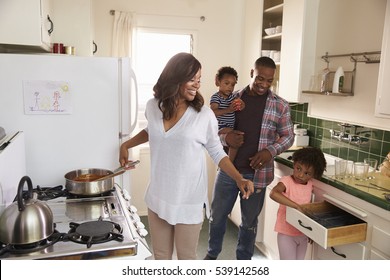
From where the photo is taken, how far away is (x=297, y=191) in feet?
6.77

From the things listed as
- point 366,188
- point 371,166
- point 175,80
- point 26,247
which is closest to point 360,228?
point 366,188

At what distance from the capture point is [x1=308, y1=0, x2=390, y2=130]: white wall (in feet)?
7.18

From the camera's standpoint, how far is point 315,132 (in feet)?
9.24

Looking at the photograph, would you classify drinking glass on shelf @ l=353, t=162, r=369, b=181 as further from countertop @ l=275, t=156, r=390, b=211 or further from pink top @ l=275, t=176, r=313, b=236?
pink top @ l=275, t=176, r=313, b=236

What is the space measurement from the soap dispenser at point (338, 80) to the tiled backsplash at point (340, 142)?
0.95 feet

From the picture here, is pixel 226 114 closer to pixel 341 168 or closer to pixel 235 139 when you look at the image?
pixel 235 139

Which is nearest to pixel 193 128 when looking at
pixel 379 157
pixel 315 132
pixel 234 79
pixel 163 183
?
pixel 163 183

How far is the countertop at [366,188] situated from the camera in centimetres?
170

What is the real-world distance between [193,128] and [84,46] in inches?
54.0

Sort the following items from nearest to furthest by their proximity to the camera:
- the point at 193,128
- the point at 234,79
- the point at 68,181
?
the point at 193,128
the point at 68,181
the point at 234,79

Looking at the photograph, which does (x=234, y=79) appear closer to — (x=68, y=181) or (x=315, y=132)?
(x=315, y=132)

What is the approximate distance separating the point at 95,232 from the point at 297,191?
4.06 feet

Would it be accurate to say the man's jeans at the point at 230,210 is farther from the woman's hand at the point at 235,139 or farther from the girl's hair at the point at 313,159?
the girl's hair at the point at 313,159
